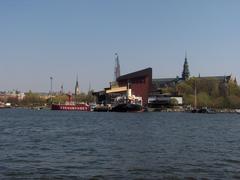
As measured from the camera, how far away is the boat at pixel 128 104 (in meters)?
145

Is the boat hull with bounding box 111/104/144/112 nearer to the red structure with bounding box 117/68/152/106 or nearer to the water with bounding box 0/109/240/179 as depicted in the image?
the red structure with bounding box 117/68/152/106

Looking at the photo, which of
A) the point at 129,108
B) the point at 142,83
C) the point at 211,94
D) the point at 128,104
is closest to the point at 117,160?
the point at 129,108

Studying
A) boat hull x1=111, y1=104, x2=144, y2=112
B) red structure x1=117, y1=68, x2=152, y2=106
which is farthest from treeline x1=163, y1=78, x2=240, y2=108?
boat hull x1=111, y1=104, x2=144, y2=112

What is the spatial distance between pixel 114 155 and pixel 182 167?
5178 mm

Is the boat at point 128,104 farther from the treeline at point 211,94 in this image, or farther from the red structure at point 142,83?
the treeline at point 211,94

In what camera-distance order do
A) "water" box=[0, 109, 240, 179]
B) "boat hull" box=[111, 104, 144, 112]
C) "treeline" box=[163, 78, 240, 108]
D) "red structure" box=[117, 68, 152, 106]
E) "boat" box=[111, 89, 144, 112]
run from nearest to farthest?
"water" box=[0, 109, 240, 179], "boat hull" box=[111, 104, 144, 112], "boat" box=[111, 89, 144, 112], "red structure" box=[117, 68, 152, 106], "treeline" box=[163, 78, 240, 108]

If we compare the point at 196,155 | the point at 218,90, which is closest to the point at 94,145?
the point at 196,155

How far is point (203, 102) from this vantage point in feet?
608

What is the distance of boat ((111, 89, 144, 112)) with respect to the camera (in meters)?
145

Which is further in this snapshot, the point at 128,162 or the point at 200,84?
the point at 200,84

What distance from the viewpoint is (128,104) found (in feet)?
482

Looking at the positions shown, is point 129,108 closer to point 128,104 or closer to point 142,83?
point 128,104

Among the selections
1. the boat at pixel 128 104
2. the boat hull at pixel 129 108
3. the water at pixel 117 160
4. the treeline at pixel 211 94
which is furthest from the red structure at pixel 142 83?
the water at pixel 117 160

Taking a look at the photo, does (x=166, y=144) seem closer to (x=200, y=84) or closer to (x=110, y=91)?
(x=110, y=91)
